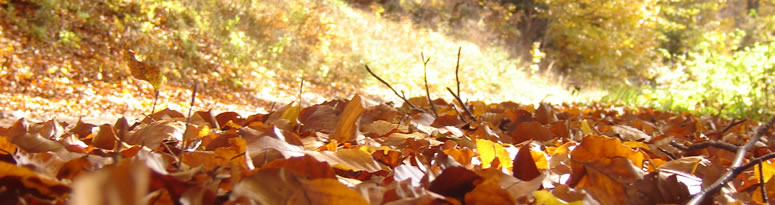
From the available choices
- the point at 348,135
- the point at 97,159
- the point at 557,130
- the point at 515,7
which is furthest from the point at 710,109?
the point at 515,7

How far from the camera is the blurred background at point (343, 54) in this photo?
7.30 metres

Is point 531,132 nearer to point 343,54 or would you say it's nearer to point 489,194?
point 489,194

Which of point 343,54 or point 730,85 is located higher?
point 730,85

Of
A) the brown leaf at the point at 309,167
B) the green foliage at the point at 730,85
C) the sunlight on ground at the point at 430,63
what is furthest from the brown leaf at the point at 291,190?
the sunlight on ground at the point at 430,63

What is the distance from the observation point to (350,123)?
0.98 meters

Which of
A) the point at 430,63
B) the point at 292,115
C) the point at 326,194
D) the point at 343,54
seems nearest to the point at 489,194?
the point at 326,194

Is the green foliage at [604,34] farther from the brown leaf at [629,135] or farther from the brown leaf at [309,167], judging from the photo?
the brown leaf at [309,167]

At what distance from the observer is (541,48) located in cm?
1872

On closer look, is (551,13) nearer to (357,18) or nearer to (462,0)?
(462,0)

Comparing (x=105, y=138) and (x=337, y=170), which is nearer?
(x=337, y=170)

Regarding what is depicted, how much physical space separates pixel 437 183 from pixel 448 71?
1373 cm

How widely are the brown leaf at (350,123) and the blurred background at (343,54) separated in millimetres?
1010

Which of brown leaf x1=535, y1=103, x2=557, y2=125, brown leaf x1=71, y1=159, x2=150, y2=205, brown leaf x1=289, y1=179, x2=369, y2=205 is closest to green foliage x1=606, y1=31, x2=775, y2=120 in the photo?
brown leaf x1=535, y1=103, x2=557, y2=125

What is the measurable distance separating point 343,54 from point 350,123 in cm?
1125
